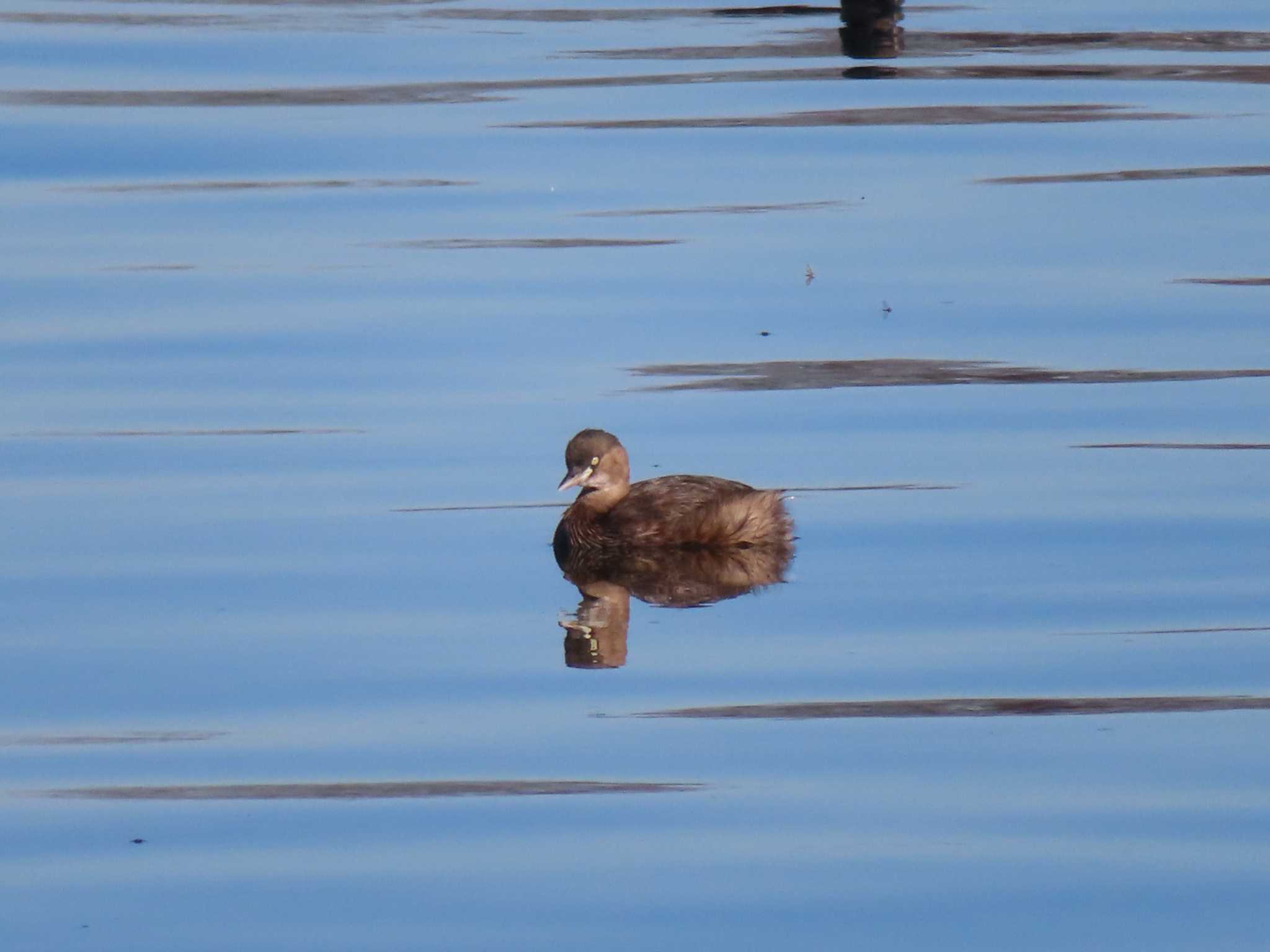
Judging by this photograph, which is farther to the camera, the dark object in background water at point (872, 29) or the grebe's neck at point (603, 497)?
the dark object in background water at point (872, 29)

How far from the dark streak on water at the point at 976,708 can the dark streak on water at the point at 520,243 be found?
566cm

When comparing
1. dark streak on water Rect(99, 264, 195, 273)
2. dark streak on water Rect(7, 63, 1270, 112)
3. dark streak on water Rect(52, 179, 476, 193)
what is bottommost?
dark streak on water Rect(99, 264, 195, 273)

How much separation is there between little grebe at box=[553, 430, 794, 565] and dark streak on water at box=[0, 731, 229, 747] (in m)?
1.99

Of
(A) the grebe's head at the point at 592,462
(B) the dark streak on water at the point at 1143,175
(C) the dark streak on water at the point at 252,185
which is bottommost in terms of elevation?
(A) the grebe's head at the point at 592,462

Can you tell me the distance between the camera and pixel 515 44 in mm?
17125

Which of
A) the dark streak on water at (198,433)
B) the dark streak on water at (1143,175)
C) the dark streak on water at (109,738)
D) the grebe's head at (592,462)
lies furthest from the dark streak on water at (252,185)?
the dark streak on water at (109,738)

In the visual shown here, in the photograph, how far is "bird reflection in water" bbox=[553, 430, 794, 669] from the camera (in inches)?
296

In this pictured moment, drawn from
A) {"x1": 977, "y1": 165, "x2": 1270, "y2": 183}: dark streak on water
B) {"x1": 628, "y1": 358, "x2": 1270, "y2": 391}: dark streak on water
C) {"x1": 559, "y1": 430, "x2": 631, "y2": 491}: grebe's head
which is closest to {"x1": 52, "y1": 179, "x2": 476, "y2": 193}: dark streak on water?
{"x1": 977, "y1": 165, "x2": 1270, "y2": 183}: dark streak on water

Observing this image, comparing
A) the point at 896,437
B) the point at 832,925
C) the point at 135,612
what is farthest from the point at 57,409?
the point at 832,925

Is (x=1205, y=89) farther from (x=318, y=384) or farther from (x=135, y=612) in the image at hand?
(x=135, y=612)

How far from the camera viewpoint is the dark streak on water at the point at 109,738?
592cm

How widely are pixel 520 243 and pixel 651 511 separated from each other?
378 centimetres

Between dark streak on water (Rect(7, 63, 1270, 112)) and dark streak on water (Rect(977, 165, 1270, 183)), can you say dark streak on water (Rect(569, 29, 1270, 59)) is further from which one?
dark streak on water (Rect(977, 165, 1270, 183))

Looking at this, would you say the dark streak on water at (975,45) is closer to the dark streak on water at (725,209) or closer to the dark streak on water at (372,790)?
the dark streak on water at (725,209)
